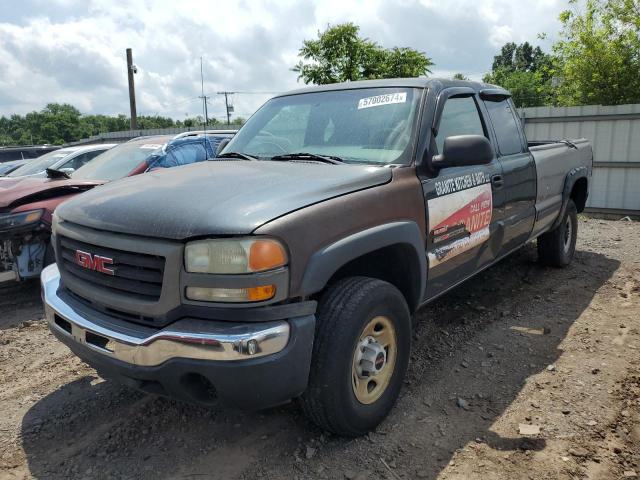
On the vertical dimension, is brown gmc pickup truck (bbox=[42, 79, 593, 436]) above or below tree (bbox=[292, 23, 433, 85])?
below

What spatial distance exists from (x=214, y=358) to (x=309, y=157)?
1500mm

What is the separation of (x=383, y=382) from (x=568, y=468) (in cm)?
97

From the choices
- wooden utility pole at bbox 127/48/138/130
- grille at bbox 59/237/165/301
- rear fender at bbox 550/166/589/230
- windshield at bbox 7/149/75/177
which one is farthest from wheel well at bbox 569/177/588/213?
wooden utility pole at bbox 127/48/138/130

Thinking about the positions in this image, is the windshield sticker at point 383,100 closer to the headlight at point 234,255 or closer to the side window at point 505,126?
the side window at point 505,126

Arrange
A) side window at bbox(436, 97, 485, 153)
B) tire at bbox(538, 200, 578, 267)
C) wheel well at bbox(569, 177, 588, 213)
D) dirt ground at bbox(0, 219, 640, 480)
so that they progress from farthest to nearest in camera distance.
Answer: wheel well at bbox(569, 177, 588, 213)
tire at bbox(538, 200, 578, 267)
side window at bbox(436, 97, 485, 153)
dirt ground at bbox(0, 219, 640, 480)

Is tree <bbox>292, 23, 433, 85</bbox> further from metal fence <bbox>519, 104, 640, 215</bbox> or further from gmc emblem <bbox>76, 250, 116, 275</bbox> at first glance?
gmc emblem <bbox>76, 250, 116, 275</bbox>

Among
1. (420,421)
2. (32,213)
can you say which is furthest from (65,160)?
(420,421)

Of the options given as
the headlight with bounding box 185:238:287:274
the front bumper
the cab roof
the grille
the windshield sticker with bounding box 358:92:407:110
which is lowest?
the front bumper

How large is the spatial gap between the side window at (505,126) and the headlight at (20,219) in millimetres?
4078

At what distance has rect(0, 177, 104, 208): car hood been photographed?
4.87 meters

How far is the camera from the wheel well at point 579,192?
6.09m

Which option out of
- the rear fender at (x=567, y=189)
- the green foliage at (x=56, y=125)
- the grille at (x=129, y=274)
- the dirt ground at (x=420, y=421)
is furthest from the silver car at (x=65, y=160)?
the green foliage at (x=56, y=125)

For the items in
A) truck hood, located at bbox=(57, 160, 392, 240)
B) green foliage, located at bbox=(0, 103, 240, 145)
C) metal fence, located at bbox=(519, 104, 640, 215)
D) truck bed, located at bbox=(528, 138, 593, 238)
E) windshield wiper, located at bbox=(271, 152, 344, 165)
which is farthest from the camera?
green foliage, located at bbox=(0, 103, 240, 145)

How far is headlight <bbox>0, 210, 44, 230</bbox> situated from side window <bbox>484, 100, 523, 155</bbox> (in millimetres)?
4078
